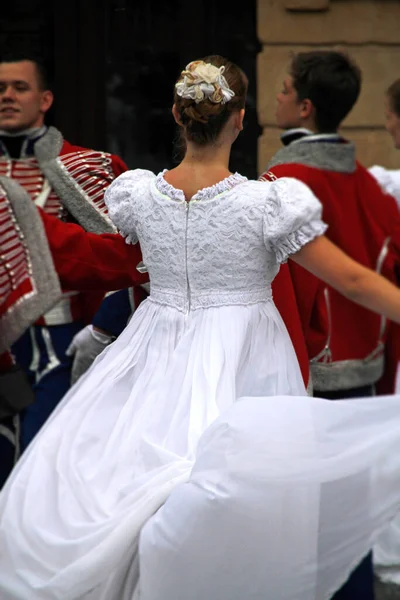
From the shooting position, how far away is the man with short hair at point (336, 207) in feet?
16.0

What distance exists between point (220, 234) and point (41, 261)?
561 mm

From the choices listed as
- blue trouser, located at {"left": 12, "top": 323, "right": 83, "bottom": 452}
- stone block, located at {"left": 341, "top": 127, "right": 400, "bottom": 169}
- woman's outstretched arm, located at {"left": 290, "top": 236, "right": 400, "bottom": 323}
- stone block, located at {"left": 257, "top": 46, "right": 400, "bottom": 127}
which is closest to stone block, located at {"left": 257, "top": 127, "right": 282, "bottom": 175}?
stone block, located at {"left": 257, "top": 46, "right": 400, "bottom": 127}

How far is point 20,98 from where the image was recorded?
5.39 metres

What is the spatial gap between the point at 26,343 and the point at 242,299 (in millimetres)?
1787

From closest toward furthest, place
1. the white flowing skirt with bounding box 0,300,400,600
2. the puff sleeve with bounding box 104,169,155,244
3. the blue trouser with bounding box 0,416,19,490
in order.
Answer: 1. the white flowing skirt with bounding box 0,300,400,600
2. the puff sleeve with bounding box 104,169,155,244
3. the blue trouser with bounding box 0,416,19,490

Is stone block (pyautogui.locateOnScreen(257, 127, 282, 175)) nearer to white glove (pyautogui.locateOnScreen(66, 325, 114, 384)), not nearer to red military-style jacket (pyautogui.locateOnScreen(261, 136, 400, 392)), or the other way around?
red military-style jacket (pyautogui.locateOnScreen(261, 136, 400, 392))

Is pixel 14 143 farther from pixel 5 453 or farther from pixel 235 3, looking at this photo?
pixel 235 3

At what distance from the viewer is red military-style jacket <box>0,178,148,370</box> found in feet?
12.3

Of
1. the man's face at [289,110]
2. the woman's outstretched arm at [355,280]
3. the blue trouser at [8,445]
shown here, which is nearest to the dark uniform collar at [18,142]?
the man's face at [289,110]

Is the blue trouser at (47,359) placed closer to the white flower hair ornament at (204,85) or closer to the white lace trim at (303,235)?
the white flower hair ornament at (204,85)

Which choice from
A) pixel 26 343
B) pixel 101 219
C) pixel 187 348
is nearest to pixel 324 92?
pixel 101 219

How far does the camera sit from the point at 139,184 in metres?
3.73

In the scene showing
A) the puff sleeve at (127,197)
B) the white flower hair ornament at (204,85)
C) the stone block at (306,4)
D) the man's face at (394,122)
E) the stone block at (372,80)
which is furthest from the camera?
the stone block at (372,80)

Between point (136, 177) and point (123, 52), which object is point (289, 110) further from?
point (123, 52)
